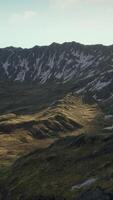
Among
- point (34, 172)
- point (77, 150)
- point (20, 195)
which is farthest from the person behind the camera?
point (77, 150)

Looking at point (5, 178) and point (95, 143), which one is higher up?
point (95, 143)

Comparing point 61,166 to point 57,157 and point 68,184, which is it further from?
point 68,184

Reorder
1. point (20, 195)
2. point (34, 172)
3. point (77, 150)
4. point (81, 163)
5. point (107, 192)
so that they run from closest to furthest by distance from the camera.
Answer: point (107, 192) → point (20, 195) → point (81, 163) → point (34, 172) → point (77, 150)

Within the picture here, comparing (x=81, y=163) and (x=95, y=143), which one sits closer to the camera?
(x=81, y=163)

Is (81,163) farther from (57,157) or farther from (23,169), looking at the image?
(23,169)

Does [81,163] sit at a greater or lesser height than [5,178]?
greater

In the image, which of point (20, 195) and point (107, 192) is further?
point (20, 195)

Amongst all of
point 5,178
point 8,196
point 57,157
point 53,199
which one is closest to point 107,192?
point 53,199

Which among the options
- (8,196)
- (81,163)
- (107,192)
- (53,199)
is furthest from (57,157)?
(107,192)

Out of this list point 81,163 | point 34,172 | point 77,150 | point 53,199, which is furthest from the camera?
point 77,150
